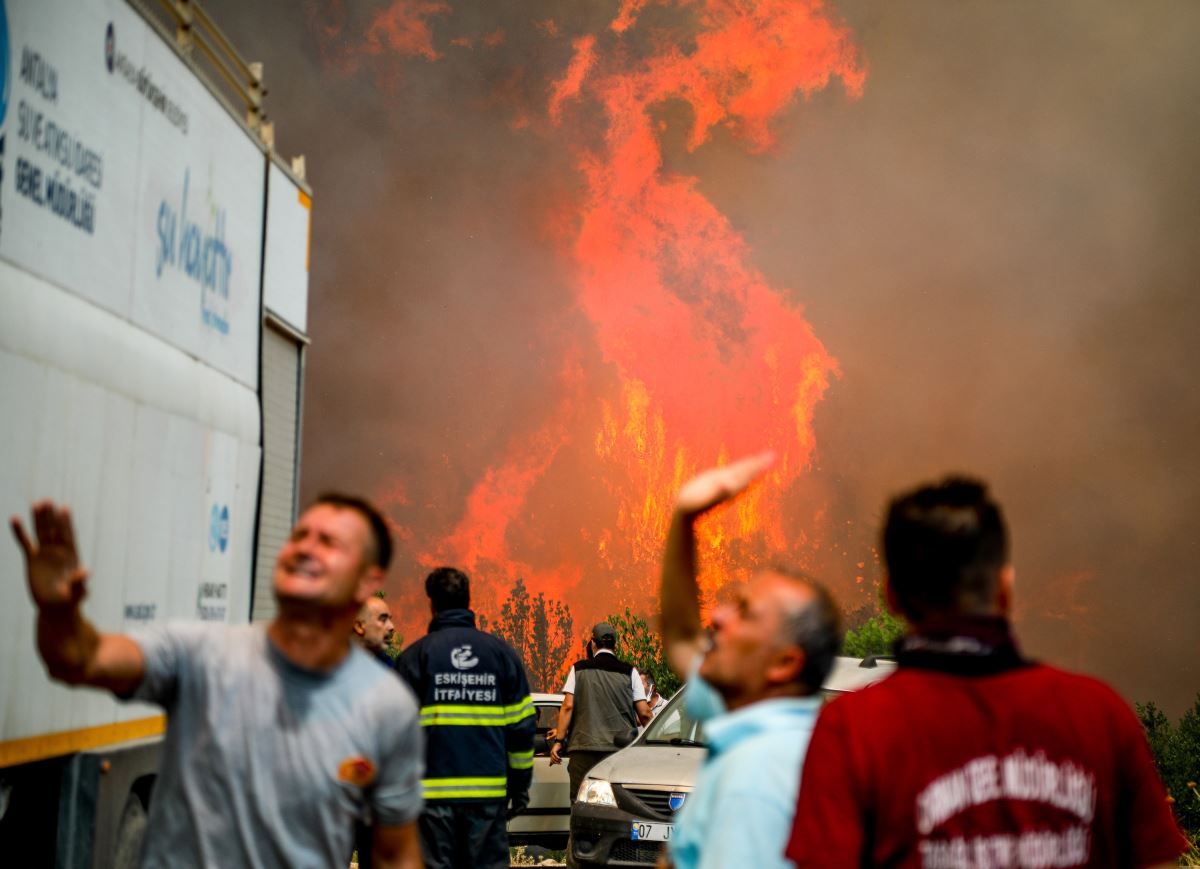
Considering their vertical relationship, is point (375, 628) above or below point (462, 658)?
above

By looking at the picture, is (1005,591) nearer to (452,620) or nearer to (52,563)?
(52,563)

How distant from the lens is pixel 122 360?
539 cm

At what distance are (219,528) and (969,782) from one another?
513 centimetres

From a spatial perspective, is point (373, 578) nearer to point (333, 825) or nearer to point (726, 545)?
point (333, 825)

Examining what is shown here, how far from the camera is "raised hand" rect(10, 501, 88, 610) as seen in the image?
2.73m

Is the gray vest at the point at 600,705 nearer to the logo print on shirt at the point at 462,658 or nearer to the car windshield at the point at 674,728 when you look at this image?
the car windshield at the point at 674,728

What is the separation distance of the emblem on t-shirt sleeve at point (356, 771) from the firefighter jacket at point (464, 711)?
4.14 metres

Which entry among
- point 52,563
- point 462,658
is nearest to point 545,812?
point 462,658

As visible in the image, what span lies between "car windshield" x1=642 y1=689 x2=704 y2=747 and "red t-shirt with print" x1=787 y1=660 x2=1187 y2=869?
8.03 meters

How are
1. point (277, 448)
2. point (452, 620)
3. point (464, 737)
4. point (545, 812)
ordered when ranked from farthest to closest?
1. point (545, 812)
2. point (277, 448)
3. point (452, 620)
4. point (464, 737)

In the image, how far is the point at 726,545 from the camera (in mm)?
82062

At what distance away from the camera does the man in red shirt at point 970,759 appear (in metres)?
2.10

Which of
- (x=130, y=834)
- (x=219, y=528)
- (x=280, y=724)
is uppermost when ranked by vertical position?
(x=219, y=528)

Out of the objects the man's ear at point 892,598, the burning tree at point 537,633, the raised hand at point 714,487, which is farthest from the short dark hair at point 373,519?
the burning tree at point 537,633
